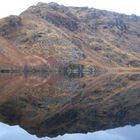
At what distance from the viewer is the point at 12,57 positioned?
195375 mm

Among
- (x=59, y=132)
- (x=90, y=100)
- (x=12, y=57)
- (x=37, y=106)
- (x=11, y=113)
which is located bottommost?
(x=12, y=57)

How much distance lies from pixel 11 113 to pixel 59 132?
38.6 feet

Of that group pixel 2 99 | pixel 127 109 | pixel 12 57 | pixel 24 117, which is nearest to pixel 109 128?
pixel 24 117

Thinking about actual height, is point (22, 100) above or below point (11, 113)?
below

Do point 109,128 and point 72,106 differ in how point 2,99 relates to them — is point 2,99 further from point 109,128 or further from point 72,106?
point 109,128

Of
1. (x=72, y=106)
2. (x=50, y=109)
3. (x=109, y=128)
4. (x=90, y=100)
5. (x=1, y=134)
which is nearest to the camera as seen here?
(x=1, y=134)

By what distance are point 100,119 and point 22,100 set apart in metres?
17.5

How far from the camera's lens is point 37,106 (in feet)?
198

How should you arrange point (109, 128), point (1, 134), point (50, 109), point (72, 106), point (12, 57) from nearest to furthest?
1. point (1, 134)
2. point (109, 128)
3. point (50, 109)
4. point (72, 106)
5. point (12, 57)

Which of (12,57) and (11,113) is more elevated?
(11,113)

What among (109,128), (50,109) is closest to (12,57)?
(50,109)

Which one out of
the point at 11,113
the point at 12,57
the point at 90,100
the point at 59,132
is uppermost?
the point at 59,132

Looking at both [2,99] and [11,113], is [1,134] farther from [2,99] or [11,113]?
[2,99]

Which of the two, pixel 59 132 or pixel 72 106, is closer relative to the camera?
pixel 59 132
